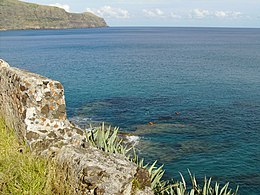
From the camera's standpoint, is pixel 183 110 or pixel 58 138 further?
pixel 183 110

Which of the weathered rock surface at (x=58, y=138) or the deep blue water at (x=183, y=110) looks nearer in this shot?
the weathered rock surface at (x=58, y=138)

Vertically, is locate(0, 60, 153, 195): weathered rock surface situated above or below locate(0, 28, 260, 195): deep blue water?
above

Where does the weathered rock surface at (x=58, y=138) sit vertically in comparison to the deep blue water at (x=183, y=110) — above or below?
above

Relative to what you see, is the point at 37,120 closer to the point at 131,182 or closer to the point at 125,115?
the point at 131,182

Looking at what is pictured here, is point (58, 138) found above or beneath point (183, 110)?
above

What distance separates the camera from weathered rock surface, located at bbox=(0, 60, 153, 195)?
6.48 m

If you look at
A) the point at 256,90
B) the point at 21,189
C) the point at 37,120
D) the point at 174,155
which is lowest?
the point at 174,155

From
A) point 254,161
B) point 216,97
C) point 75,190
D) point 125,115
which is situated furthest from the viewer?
point 216,97

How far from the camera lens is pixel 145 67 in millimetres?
82812

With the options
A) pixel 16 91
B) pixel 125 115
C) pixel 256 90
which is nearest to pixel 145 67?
pixel 256 90

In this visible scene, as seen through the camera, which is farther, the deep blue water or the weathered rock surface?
the deep blue water

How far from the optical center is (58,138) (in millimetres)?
8703

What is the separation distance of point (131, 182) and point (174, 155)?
74.1 ft

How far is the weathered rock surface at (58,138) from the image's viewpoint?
21.3 feet
